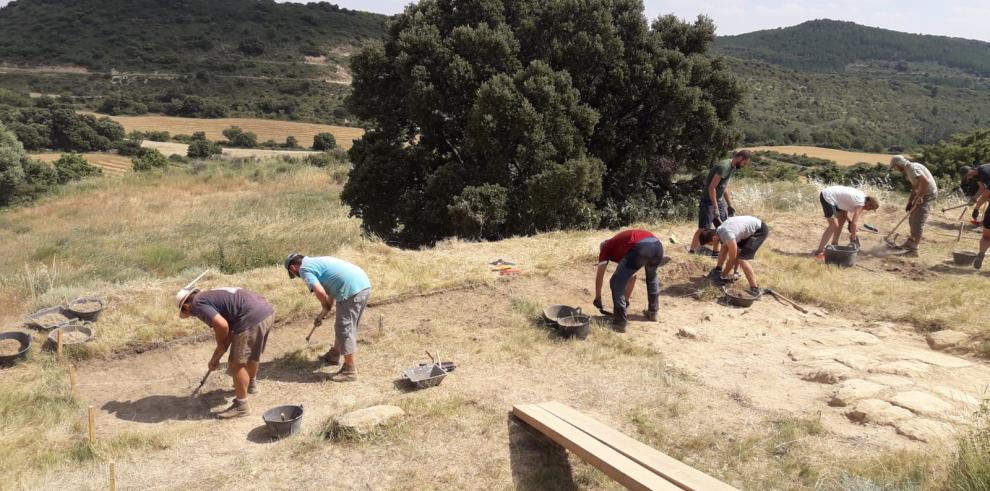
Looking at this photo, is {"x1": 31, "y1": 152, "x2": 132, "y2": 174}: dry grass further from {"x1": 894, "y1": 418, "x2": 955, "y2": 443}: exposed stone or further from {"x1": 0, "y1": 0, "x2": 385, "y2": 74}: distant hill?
{"x1": 0, "y1": 0, "x2": 385, "y2": 74}: distant hill

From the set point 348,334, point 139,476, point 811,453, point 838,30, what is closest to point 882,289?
point 811,453

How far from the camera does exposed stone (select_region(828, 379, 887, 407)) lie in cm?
561

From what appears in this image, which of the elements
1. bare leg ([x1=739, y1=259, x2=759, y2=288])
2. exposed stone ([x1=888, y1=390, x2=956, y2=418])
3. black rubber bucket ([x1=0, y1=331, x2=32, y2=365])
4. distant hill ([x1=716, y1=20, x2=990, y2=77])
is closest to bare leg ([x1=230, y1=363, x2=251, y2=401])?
black rubber bucket ([x1=0, y1=331, x2=32, y2=365])

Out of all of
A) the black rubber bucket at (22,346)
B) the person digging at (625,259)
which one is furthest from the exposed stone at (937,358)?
the black rubber bucket at (22,346)

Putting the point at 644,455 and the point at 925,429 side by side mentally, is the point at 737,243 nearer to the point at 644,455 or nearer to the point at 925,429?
the point at 925,429

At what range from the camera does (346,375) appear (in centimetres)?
662

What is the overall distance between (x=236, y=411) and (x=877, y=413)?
5.72 metres

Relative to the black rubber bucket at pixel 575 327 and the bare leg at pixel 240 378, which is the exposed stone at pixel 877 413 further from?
the bare leg at pixel 240 378

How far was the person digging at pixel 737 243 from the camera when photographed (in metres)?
8.18

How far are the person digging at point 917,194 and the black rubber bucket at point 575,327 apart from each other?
6420 mm

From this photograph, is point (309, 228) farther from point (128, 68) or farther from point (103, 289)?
point (128, 68)

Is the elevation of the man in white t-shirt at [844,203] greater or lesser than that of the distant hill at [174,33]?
lesser

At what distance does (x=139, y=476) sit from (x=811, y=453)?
5146 millimetres

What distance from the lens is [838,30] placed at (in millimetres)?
126312
